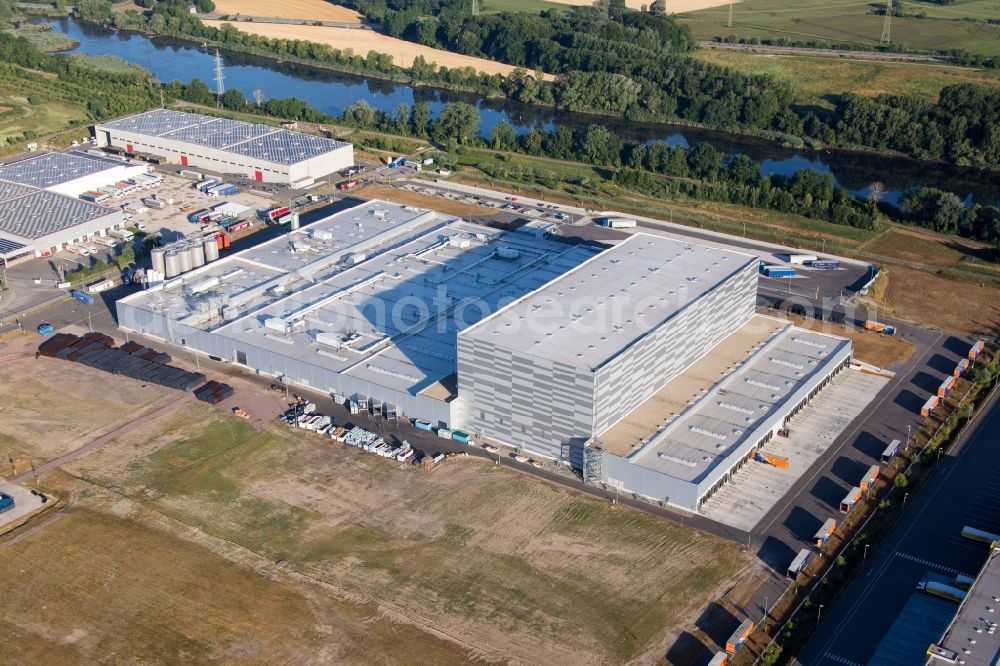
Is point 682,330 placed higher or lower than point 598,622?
higher

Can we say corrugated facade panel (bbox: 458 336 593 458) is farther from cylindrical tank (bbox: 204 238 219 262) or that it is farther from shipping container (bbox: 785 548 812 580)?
cylindrical tank (bbox: 204 238 219 262)

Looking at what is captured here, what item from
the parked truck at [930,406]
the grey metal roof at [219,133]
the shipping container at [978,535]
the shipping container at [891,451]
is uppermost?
A: the grey metal roof at [219,133]

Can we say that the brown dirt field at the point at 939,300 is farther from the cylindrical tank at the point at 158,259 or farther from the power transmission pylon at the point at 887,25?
the power transmission pylon at the point at 887,25

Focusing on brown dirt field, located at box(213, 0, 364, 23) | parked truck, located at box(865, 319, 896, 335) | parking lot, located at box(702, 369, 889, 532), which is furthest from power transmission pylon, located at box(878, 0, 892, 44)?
parking lot, located at box(702, 369, 889, 532)

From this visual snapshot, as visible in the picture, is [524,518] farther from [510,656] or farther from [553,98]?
[553,98]

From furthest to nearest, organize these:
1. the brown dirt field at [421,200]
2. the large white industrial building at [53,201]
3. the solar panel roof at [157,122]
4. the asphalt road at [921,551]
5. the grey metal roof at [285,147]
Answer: the solar panel roof at [157,122]
the grey metal roof at [285,147]
the brown dirt field at [421,200]
the large white industrial building at [53,201]
the asphalt road at [921,551]

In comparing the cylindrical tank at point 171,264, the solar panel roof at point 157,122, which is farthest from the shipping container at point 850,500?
the solar panel roof at point 157,122

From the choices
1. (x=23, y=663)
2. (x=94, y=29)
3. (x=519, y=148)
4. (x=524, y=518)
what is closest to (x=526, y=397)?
(x=524, y=518)
